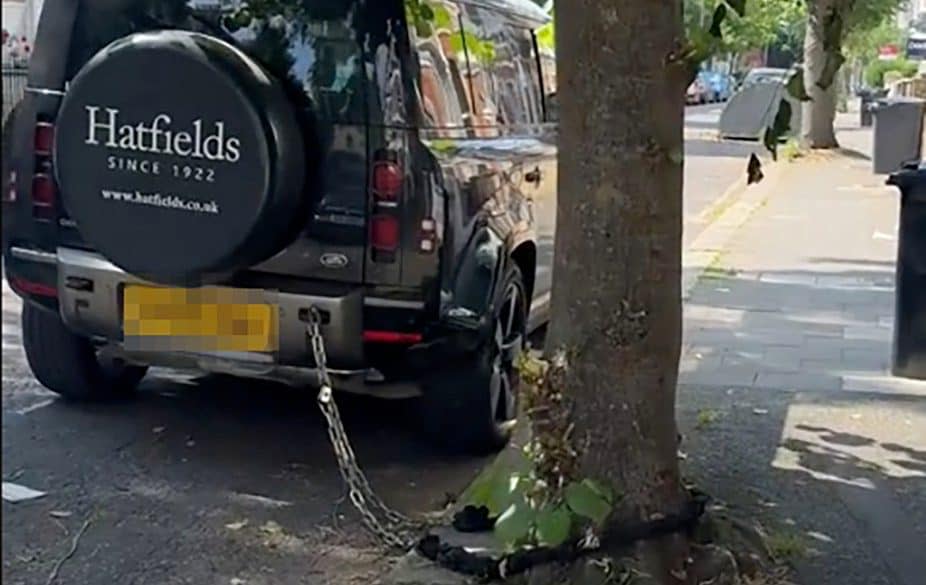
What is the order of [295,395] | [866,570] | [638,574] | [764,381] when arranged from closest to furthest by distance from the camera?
[638,574] → [866,570] → [295,395] → [764,381]

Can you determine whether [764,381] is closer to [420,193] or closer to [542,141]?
[542,141]

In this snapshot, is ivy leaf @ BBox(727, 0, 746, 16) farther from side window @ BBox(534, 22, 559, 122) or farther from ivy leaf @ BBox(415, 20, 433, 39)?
side window @ BBox(534, 22, 559, 122)

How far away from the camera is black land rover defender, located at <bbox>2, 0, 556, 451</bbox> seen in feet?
16.0

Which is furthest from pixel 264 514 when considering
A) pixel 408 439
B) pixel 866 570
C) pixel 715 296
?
pixel 715 296

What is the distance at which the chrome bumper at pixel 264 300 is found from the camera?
505 centimetres

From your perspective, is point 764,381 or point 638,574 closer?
point 638,574

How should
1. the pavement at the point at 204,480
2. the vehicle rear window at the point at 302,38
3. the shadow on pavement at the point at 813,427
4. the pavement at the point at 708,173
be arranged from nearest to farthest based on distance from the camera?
1. the pavement at the point at 204,480
2. the shadow on pavement at the point at 813,427
3. the vehicle rear window at the point at 302,38
4. the pavement at the point at 708,173

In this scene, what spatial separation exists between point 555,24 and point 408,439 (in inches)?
102

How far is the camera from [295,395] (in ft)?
21.6

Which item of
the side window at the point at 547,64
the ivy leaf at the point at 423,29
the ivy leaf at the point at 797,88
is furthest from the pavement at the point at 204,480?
the ivy leaf at the point at 797,88

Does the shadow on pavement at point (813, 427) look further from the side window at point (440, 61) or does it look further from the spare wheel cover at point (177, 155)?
the spare wheel cover at point (177, 155)

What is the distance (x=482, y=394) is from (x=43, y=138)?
2.03 meters

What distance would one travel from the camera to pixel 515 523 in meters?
3.88

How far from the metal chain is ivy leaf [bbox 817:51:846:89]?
6.20 ft
